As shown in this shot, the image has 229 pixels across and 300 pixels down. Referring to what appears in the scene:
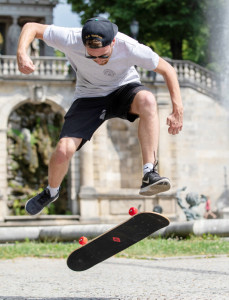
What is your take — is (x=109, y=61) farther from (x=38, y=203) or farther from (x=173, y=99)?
(x=38, y=203)

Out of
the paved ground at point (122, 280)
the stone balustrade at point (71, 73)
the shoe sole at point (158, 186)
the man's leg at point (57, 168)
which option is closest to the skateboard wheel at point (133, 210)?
the shoe sole at point (158, 186)

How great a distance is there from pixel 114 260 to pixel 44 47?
933 inches

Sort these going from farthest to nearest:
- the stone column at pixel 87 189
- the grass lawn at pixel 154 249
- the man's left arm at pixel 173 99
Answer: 1. the stone column at pixel 87 189
2. the grass lawn at pixel 154 249
3. the man's left arm at pixel 173 99

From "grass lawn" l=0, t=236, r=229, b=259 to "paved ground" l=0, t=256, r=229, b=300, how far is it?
56 centimetres

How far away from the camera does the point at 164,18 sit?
2908 centimetres

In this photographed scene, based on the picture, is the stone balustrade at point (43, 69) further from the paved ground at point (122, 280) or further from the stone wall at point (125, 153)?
the paved ground at point (122, 280)

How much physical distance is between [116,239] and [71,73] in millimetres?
21054

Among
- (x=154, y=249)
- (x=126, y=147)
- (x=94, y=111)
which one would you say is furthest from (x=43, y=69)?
(x=94, y=111)

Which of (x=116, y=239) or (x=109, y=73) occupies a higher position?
(x=109, y=73)

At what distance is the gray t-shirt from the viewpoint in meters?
5.86

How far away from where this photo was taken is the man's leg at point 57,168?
6.04 metres

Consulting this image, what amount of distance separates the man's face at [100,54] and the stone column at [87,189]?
20029 millimetres

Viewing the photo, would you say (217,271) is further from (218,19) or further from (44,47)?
(44,47)

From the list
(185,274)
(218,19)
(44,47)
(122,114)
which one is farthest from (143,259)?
(44,47)
